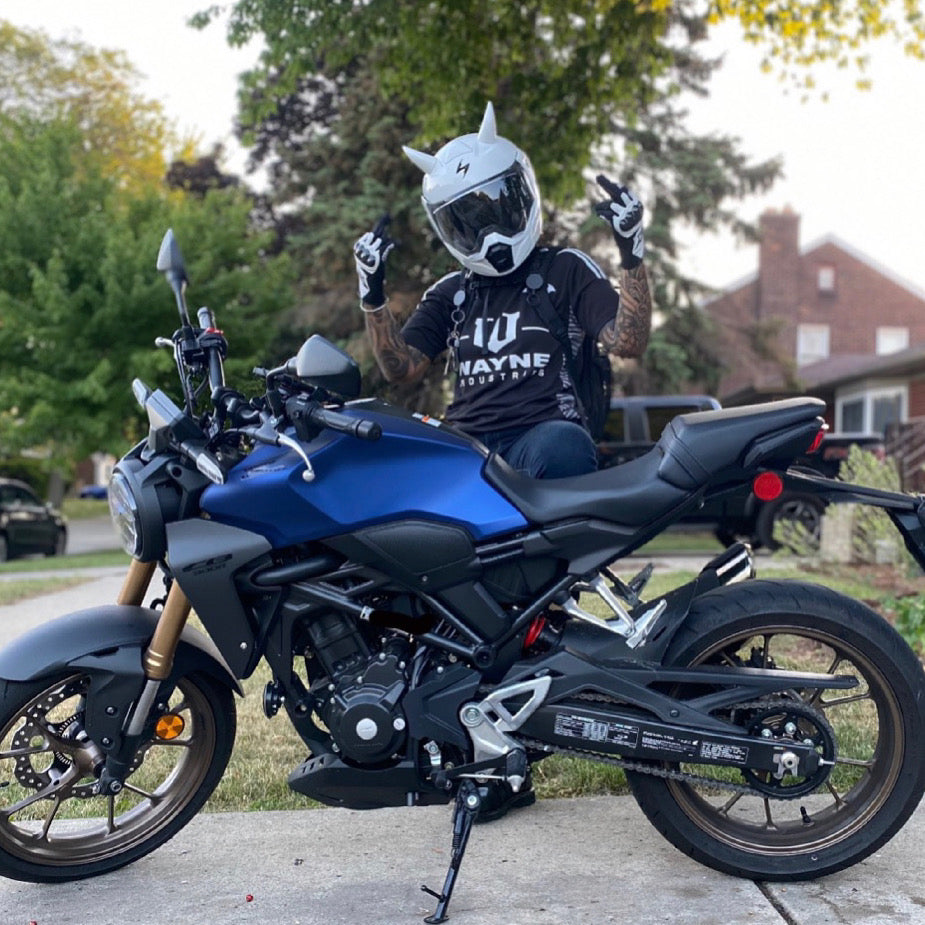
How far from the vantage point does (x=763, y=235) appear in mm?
21078

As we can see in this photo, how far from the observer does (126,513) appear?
2713 millimetres

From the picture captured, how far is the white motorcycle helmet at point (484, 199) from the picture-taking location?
10.4 ft

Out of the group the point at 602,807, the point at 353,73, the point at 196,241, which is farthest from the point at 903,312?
the point at 602,807

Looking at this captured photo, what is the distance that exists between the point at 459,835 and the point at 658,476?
97cm

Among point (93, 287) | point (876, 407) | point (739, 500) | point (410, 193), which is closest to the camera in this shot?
point (739, 500)

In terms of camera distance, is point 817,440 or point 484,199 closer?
point 817,440

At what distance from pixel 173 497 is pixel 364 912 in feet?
3.59

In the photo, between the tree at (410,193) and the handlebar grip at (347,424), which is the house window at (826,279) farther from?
the handlebar grip at (347,424)

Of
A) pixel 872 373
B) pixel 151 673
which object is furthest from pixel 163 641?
pixel 872 373

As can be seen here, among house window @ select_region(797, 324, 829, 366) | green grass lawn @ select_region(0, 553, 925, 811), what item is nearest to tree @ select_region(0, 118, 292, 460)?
green grass lawn @ select_region(0, 553, 925, 811)

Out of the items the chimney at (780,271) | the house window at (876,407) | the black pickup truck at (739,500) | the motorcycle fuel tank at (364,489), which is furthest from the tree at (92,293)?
the chimney at (780,271)

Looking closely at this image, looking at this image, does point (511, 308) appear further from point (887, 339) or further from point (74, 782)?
point (887, 339)

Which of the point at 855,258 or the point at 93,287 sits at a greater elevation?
the point at 855,258

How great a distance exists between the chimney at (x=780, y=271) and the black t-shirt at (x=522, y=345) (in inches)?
1427
